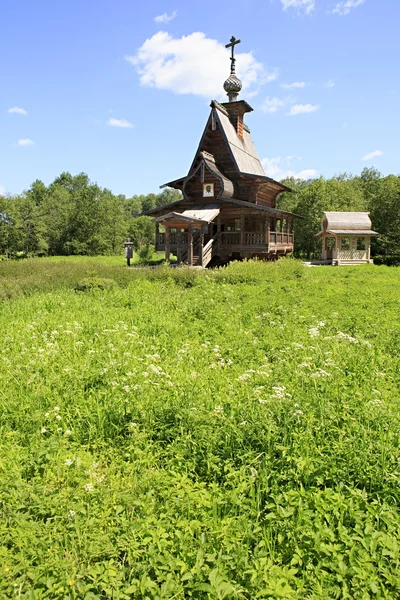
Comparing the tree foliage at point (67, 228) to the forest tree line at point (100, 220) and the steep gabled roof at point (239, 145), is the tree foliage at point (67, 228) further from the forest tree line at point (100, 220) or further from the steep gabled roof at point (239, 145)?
the steep gabled roof at point (239, 145)

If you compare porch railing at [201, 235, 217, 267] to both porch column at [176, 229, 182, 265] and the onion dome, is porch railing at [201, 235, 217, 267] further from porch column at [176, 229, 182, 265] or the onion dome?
the onion dome

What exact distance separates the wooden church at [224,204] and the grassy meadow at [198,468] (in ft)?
50.3

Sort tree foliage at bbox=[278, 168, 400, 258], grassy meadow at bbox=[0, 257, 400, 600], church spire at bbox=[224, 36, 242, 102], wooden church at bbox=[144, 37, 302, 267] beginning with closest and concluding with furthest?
grassy meadow at bbox=[0, 257, 400, 600] → wooden church at bbox=[144, 37, 302, 267] → church spire at bbox=[224, 36, 242, 102] → tree foliage at bbox=[278, 168, 400, 258]

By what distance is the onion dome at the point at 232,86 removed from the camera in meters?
27.9

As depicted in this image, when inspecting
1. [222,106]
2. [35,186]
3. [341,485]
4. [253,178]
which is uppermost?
[35,186]

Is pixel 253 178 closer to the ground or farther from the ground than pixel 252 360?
farther from the ground

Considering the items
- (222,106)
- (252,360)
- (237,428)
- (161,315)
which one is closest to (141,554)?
(237,428)

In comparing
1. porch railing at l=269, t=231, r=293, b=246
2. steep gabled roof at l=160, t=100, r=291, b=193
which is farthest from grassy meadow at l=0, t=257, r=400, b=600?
steep gabled roof at l=160, t=100, r=291, b=193

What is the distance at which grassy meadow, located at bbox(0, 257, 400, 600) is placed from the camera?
264 cm

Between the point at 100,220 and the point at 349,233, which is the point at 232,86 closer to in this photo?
the point at 349,233

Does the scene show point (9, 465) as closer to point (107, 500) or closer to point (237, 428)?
point (107, 500)

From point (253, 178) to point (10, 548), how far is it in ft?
77.3

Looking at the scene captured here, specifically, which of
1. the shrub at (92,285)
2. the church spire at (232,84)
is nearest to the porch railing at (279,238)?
the church spire at (232,84)

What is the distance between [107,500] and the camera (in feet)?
10.6
